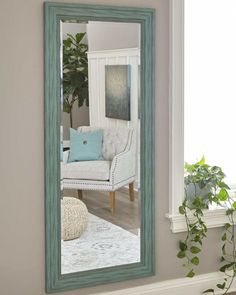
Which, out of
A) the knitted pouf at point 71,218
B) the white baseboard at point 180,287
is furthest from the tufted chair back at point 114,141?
the white baseboard at point 180,287

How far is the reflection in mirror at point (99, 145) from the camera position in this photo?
326cm

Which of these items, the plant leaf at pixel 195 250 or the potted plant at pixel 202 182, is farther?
the potted plant at pixel 202 182

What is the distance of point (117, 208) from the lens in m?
3.44

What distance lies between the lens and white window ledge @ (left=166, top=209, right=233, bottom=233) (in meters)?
3.60

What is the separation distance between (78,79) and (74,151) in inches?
15.3

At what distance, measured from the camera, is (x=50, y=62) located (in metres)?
3.19

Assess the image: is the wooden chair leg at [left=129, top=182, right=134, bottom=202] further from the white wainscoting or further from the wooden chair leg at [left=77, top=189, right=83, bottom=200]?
the wooden chair leg at [left=77, top=189, right=83, bottom=200]

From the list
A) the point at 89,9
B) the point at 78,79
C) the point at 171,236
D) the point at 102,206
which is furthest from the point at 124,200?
the point at 89,9

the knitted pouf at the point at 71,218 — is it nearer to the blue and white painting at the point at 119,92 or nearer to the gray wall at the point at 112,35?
the blue and white painting at the point at 119,92

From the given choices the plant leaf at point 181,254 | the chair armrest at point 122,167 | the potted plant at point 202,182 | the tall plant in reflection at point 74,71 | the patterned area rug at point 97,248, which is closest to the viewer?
the tall plant in reflection at point 74,71

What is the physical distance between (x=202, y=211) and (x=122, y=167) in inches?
23.7

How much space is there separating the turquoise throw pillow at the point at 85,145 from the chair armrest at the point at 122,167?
106 mm
